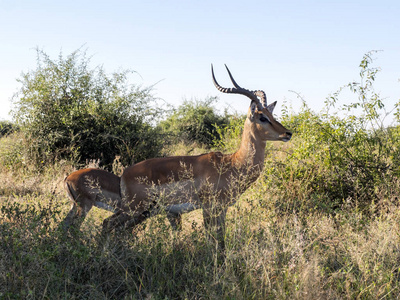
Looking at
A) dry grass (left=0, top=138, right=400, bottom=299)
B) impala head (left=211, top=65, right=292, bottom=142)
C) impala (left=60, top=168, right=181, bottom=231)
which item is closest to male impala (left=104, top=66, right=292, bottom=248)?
impala head (left=211, top=65, right=292, bottom=142)

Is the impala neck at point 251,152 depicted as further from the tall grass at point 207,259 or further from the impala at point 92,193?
the impala at point 92,193

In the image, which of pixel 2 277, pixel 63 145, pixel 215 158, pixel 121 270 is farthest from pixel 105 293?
pixel 63 145

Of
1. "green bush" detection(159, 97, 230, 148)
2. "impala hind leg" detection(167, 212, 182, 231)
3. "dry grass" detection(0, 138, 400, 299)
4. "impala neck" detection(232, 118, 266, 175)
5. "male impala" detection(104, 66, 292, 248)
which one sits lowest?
"dry grass" detection(0, 138, 400, 299)

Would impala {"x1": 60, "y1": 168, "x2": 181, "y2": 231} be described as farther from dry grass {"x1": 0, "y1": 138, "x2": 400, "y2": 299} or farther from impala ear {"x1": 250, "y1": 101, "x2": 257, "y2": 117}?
impala ear {"x1": 250, "y1": 101, "x2": 257, "y2": 117}

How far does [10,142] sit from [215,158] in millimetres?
6821

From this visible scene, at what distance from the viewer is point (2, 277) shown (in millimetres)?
3221

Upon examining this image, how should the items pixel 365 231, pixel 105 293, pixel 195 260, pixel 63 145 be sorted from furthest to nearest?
pixel 63 145, pixel 365 231, pixel 195 260, pixel 105 293

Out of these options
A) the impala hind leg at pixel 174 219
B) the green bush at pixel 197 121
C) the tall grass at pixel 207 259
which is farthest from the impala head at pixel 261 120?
→ the green bush at pixel 197 121

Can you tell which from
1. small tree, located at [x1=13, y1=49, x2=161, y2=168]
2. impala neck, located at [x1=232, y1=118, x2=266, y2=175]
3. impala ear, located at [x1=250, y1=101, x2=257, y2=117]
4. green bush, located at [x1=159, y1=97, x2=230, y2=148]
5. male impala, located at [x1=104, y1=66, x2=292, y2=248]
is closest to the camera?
male impala, located at [x1=104, y1=66, x2=292, y2=248]

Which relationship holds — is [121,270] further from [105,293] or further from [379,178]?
[379,178]

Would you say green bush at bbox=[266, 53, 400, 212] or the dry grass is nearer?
the dry grass

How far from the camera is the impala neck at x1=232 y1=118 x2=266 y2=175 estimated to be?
16.7ft

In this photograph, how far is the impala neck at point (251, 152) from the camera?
510 cm

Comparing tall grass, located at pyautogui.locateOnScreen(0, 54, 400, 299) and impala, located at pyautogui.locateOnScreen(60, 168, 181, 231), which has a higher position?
impala, located at pyautogui.locateOnScreen(60, 168, 181, 231)
